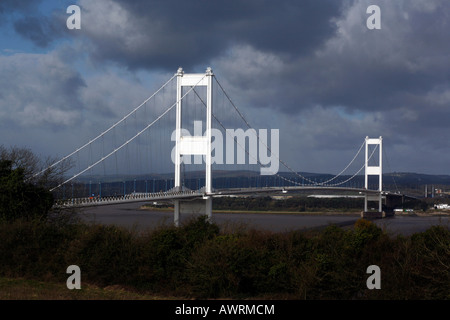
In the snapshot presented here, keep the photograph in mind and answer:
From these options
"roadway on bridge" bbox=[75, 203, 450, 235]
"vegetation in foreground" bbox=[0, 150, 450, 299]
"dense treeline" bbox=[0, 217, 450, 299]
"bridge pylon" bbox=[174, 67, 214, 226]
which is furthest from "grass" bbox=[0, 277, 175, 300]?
Answer: "bridge pylon" bbox=[174, 67, 214, 226]

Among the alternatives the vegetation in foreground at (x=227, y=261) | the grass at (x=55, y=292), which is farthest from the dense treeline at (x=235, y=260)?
the grass at (x=55, y=292)

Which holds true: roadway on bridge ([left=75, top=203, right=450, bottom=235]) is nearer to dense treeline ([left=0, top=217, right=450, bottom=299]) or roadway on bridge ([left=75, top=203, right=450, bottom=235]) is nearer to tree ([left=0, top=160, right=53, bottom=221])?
dense treeline ([left=0, top=217, right=450, bottom=299])

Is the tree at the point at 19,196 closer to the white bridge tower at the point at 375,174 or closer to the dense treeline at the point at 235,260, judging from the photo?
the dense treeline at the point at 235,260

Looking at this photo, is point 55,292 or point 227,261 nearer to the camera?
point 55,292

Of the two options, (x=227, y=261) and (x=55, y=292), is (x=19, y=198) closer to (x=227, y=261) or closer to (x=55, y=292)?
(x=55, y=292)

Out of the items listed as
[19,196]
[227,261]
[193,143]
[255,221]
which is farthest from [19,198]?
[255,221]
